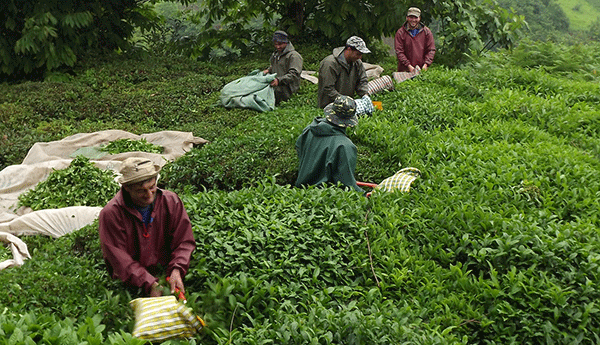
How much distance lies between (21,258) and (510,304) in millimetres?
4078

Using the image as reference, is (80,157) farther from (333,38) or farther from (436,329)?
(333,38)

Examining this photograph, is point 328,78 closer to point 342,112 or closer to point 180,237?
point 342,112

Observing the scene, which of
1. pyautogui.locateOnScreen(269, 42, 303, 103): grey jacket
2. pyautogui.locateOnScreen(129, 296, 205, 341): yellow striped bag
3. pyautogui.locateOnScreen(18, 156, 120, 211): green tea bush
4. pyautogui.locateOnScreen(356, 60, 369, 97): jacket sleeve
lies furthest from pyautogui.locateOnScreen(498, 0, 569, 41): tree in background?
pyautogui.locateOnScreen(129, 296, 205, 341): yellow striped bag

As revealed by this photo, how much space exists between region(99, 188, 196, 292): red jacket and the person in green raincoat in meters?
1.98

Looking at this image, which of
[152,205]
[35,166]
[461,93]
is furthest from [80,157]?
[461,93]

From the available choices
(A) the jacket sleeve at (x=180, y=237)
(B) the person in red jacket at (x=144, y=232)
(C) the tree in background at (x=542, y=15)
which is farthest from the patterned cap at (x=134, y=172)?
(C) the tree in background at (x=542, y=15)

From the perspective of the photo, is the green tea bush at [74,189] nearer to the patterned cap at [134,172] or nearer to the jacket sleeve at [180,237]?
the jacket sleeve at [180,237]

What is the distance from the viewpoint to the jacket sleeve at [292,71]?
1048cm

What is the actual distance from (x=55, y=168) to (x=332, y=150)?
143 inches

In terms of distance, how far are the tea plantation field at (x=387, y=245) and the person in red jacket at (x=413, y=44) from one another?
246cm

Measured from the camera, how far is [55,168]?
25.5 feet

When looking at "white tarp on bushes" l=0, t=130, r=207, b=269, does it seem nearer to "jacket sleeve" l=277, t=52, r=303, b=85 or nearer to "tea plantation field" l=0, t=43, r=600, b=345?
"tea plantation field" l=0, t=43, r=600, b=345

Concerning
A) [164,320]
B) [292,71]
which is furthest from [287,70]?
[164,320]

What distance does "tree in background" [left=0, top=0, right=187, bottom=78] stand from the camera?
1280 cm
